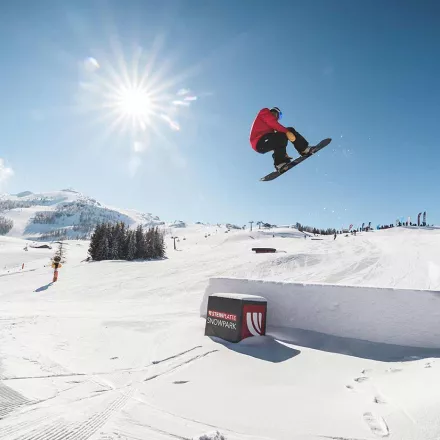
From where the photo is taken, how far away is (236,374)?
12.5 feet

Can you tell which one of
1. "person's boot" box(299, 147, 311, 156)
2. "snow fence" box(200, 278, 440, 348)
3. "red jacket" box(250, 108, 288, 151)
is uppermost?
"red jacket" box(250, 108, 288, 151)

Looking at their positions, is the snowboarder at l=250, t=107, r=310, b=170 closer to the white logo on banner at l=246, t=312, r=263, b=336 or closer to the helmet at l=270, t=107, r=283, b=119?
the helmet at l=270, t=107, r=283, b=119

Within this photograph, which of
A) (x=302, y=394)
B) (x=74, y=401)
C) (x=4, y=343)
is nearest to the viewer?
(x=74, y=401)

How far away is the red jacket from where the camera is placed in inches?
209

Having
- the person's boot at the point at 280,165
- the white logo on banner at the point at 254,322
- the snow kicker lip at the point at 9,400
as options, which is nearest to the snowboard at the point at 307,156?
the person's boot at the point at 280,165

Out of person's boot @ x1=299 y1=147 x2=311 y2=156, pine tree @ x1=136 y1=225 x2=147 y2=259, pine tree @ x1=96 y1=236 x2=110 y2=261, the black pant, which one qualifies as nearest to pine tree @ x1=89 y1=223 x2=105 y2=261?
pine tree @ x1=96 y1=236 x2=110 y2=261

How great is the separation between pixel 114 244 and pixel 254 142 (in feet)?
135

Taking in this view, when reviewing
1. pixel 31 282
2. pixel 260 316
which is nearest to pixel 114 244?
pixel 31 282

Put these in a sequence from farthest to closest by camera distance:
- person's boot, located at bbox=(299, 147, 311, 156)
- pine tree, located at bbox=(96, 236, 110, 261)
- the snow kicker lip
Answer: pine tree, located at bbox=(96, 236, 110, 261) < person's boot, located at bbox=(299, 147, 311, 156) < the snow kicker lip

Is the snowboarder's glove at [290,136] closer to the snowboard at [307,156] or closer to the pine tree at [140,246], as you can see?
the snowboard at [307,156]

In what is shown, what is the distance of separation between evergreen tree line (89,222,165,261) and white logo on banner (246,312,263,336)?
131 ft

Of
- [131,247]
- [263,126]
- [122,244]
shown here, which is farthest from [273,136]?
[122,244]

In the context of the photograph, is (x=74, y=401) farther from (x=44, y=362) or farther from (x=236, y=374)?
A: (x=236, y=374)

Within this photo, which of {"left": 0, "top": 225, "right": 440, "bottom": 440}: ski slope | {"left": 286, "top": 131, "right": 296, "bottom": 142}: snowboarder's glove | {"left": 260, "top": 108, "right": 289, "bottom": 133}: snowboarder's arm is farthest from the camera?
{"left": 286, "top": 131, "right": 296, "bottom": 142}: snowboarder's glove
